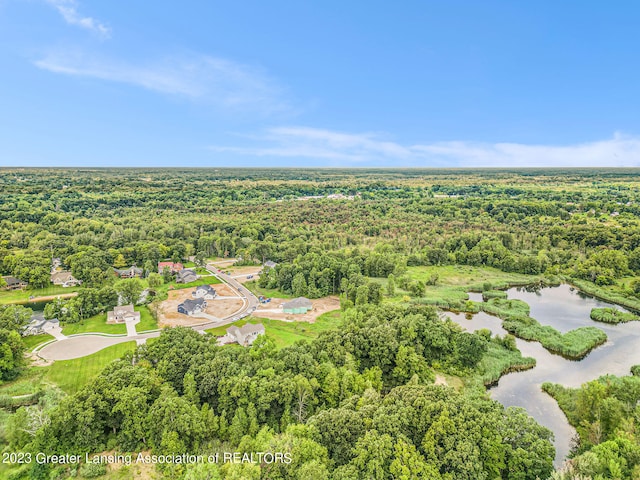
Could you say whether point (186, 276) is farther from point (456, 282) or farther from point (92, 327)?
point (456, 282)

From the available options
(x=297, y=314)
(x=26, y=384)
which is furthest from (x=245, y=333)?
(x=26, y=384)

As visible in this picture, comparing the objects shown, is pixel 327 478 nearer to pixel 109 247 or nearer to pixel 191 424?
pixel 191 424

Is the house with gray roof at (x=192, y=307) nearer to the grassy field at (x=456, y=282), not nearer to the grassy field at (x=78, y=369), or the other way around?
the grassy field at (x=78, y=369)

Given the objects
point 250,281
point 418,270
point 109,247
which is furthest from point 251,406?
point 109,247

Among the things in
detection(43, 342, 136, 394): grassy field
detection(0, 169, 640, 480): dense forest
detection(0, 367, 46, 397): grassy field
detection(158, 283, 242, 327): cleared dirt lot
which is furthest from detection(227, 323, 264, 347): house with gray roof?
detection(0, 367, 46, 397): grassy field

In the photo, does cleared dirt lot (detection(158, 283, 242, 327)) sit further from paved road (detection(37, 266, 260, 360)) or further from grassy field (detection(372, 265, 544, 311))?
grassy field (detection(372, 265, 544, 311))
